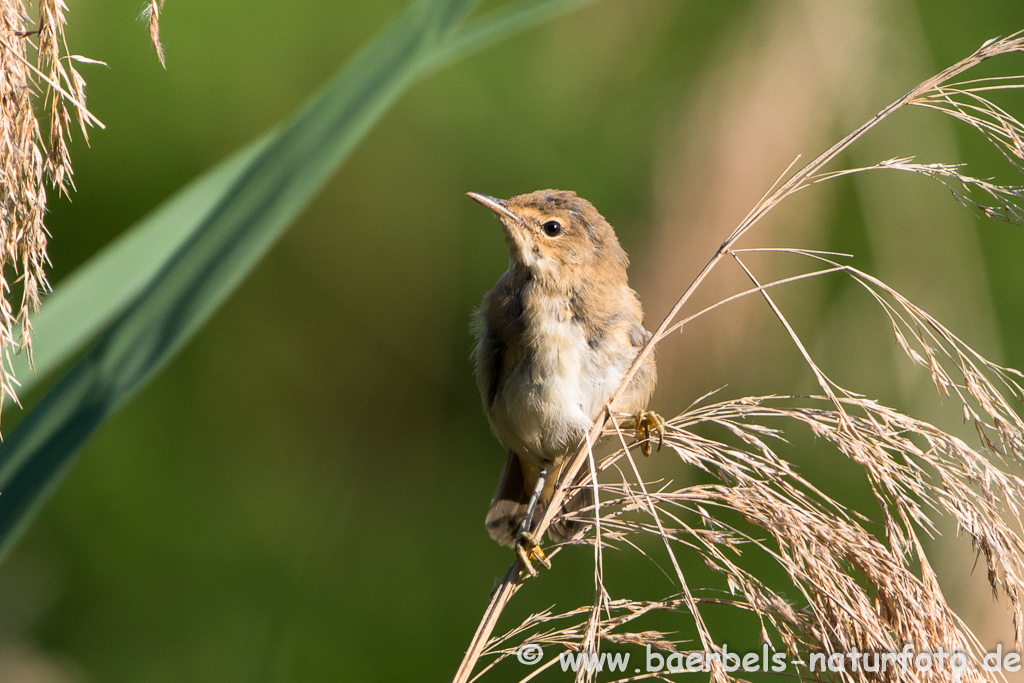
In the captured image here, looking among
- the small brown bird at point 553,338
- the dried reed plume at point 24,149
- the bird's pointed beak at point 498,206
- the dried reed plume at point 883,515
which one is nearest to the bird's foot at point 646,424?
the small brown bird at point 553,338

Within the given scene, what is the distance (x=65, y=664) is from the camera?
3004 mm

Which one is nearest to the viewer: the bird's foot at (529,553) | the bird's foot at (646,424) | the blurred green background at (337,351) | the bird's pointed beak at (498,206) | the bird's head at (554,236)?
the bird's foot at (529,553)

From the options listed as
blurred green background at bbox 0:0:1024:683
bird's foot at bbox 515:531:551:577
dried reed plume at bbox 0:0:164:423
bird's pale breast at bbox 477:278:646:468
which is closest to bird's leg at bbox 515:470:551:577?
bird's foot at bbox 515:531:551:577

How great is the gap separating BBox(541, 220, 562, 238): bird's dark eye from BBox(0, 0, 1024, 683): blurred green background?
4.87 feet

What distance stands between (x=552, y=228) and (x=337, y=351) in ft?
7.02

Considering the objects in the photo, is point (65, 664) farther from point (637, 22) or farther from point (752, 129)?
point (637, 22)

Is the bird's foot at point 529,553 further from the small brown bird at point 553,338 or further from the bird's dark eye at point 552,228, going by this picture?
the bird's dark eye at point 552,228

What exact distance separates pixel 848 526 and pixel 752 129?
1552mm

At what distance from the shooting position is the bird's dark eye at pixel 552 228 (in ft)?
7.02

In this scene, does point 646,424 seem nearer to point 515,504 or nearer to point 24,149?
point 515,504

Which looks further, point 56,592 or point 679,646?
point 56,592

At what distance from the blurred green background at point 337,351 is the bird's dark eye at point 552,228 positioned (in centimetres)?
148

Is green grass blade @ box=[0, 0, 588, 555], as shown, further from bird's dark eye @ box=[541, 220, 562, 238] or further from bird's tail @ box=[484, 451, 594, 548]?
bird's tail @ box=[484, 451, 594, 548]

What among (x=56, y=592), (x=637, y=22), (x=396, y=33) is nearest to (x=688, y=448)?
(x=396, y=33)
